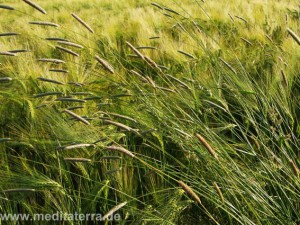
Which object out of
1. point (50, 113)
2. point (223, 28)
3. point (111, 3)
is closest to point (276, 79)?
point (50, 113)

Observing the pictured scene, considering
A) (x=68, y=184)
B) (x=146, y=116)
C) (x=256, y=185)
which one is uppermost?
(x=146, y=116)

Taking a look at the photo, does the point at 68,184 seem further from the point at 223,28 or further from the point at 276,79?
the point at 223,28

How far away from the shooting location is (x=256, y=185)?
41.4 inches

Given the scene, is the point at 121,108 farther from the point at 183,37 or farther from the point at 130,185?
the point at 183,37

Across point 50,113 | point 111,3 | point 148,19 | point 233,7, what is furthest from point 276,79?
point 111,3

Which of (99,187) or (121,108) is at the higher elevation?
(121,108)

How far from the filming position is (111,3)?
8.62 m

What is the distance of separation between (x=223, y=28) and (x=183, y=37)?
548 mm

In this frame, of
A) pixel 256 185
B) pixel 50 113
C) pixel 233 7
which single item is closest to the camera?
pixel 256 185

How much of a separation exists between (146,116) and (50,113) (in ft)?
1.35

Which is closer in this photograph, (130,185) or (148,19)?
(130,185)

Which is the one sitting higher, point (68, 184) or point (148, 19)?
point (148, 19)

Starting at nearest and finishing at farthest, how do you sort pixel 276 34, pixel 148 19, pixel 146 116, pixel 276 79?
pixel 146 116 < pixel 276 79 < pixel 276 34 < pixel 148 19

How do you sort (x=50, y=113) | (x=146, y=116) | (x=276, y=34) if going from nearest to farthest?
1. (x=146, y=116)
2. (x=50, y=113)
3. (x=276, y=34)
